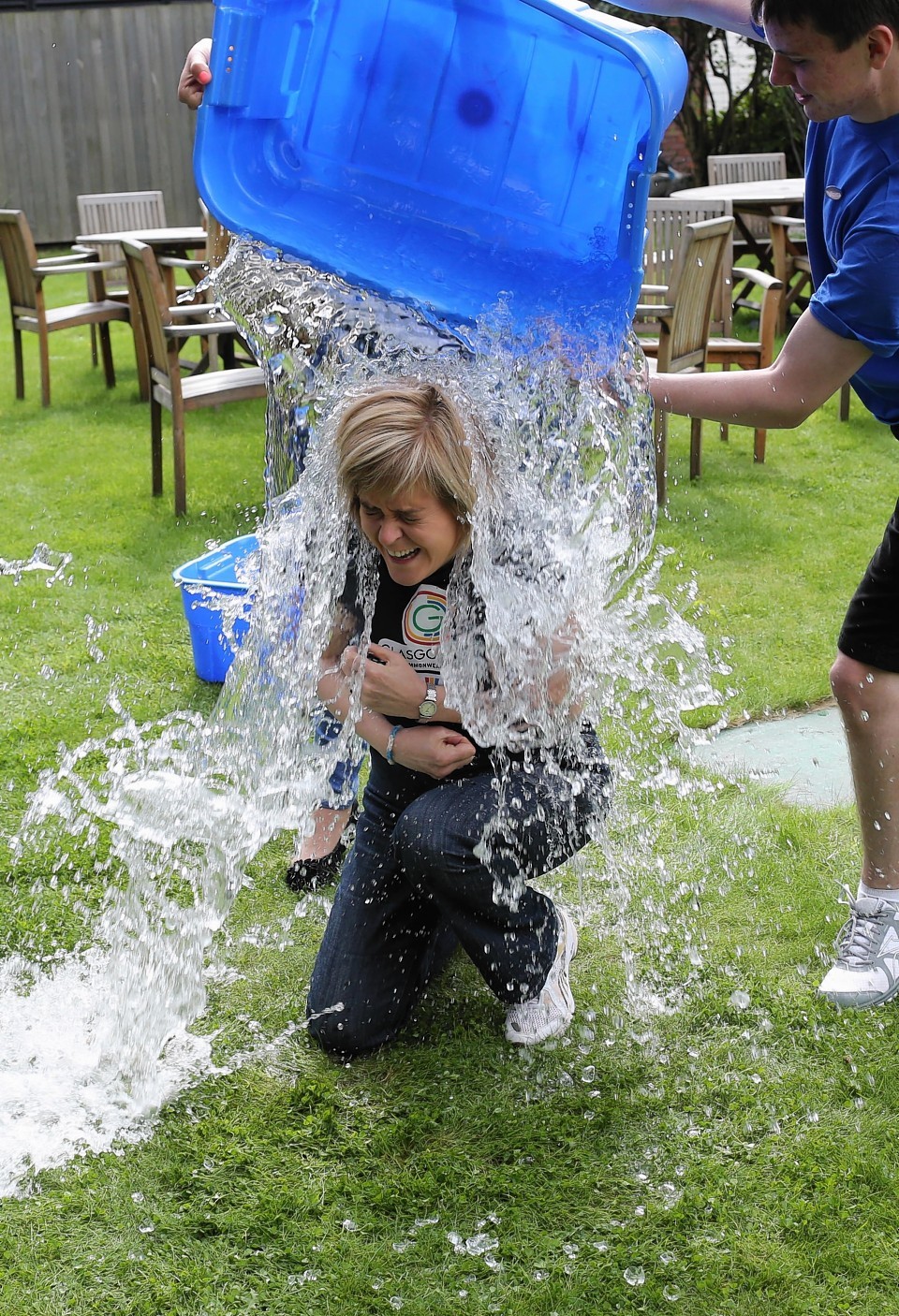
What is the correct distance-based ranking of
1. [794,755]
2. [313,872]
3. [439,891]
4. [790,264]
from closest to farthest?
[439,891] < [313,872] < [794,755] < [790,264]

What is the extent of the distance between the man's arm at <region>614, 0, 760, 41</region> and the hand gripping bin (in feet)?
1.71

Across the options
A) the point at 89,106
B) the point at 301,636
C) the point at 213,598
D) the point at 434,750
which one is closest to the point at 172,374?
the point at 213,598

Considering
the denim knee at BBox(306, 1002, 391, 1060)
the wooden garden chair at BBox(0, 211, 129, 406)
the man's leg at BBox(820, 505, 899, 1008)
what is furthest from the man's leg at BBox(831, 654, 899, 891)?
the wooden garden chair at BBox(0, 211, 129, 406)

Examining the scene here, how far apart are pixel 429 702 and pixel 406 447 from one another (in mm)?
520

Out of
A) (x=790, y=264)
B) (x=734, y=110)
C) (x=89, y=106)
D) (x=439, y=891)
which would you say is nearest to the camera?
(x=439, y=891)

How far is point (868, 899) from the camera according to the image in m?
2.73

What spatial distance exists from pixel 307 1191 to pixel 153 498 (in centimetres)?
448

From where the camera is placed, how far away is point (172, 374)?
574cm

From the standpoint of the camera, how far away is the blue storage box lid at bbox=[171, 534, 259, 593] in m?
3.75

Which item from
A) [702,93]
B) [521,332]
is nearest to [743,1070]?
[521,332]

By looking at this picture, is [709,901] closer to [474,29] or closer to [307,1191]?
[307,1191]

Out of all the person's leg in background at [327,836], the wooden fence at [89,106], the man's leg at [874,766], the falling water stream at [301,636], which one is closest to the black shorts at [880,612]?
the man's leg at [874,766]

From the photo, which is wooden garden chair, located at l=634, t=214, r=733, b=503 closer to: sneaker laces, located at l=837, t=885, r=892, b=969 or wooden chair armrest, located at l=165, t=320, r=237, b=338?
wooden chair armrest, located at l=165, t=320, r=237, b=338

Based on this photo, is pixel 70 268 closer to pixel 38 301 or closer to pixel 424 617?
pixel 38 301
